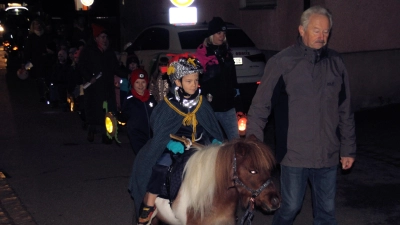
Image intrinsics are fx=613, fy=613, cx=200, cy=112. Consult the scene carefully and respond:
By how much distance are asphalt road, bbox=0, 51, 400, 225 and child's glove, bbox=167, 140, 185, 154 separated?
7.32 feet

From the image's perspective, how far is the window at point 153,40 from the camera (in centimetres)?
1370

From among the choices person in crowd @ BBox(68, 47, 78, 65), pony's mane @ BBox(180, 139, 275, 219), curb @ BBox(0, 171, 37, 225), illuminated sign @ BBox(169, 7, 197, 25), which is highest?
illuminated sign @ BBox(169, 7, 197, 25)

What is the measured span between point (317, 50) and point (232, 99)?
2.34 metres

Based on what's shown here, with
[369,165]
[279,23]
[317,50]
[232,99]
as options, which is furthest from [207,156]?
[279,23]

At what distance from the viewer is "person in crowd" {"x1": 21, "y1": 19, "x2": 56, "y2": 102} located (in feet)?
51.2

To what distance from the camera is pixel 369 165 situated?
28.9 ft

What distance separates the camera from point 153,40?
14305 millimetres

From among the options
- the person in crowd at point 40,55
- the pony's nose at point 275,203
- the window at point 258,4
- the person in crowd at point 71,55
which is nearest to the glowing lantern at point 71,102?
the person in crowd at point 71,55

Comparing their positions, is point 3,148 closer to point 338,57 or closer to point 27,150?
point 27,150

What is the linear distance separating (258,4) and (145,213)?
11703mm

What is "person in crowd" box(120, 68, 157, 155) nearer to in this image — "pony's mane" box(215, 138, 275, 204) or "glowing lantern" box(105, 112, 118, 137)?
"pony's mane" box(215, 138, 275, 204)

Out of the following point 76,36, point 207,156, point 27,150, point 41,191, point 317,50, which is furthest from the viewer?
point 76,36

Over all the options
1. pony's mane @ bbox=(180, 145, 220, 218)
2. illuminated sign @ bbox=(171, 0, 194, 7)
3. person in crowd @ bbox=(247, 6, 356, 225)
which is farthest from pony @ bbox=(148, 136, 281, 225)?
illuminated sign @ bbox=(171, 0, 194, 7)

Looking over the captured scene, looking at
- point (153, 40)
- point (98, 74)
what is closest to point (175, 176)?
point (98, 74)
